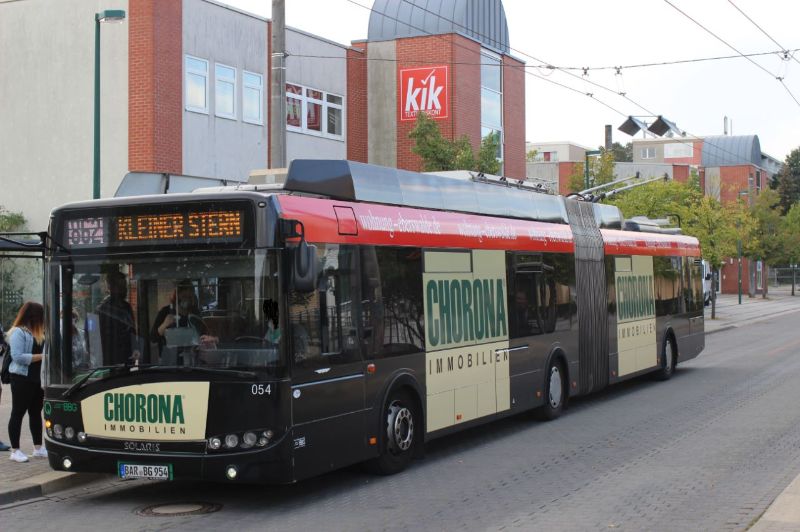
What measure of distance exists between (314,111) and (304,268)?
2322cm

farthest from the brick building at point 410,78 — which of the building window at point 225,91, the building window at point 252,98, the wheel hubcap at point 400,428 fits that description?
the wheel hubcap at point 400,428

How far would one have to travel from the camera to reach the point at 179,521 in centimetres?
860

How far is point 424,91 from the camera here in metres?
33.6

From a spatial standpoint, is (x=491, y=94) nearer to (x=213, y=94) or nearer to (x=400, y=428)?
(x=213, y=94)

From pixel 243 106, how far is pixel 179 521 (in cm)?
2092

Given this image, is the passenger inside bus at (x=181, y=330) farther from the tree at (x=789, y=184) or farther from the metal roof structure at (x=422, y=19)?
the tree at (x=789, y=184)

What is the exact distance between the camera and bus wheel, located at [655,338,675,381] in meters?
20.0

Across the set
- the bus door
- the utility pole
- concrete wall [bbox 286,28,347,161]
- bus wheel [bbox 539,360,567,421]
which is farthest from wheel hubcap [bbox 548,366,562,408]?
concrete wall [bbox 286,28,347,161]

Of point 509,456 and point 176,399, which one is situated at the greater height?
point 176,399

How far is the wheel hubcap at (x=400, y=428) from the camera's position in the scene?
34.4 ft

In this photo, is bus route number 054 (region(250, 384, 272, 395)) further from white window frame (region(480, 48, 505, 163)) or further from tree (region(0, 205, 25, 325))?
white window frame (region(480, 48, 505, 163))

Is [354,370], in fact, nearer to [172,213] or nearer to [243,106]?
[172,213]

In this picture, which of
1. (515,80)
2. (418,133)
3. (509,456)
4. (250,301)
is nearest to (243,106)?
A: (418,133)

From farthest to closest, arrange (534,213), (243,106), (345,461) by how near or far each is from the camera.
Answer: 1. (243,106)
2. (534,213)
3. (345,461)
